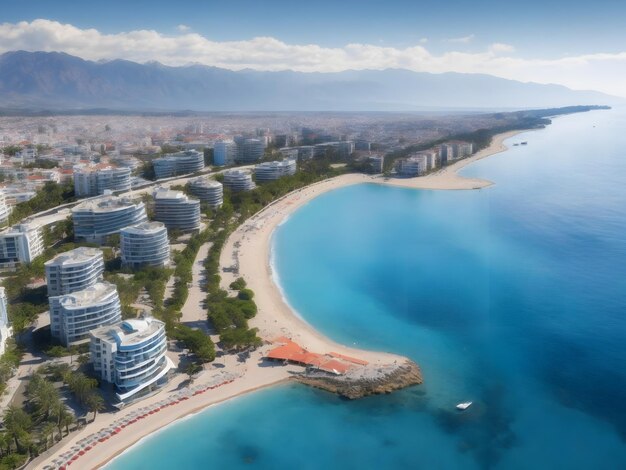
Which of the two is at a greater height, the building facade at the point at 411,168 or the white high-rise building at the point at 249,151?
the white high-rise building at the point at 249,151

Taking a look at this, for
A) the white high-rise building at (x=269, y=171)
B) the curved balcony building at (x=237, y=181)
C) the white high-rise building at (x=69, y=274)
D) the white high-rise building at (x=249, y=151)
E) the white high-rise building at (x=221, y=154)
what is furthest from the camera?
the white high-rise building at (x=249, y=151)

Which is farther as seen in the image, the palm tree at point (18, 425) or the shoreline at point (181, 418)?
the shoreline at point (181, 418)

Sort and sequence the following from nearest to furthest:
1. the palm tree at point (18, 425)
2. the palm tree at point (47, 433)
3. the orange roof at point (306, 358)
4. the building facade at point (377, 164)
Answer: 1. the palm tree at point (18, 425)
2. the palm tree at point (47, 433)
3. the orange roof at point (306, 358)
4. the building facade at point (377, 164)

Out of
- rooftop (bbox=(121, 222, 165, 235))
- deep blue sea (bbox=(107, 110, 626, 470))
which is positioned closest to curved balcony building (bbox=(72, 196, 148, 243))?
rooftop (bbox=(121, 222, 165, 235))

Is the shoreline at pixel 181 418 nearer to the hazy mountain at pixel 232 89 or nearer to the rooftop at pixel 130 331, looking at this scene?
the rooftop at pixel 130 331

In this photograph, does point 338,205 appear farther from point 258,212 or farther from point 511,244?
point 511,244

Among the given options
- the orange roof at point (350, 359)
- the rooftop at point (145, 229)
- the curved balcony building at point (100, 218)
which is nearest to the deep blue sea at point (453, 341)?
the orange roof at point (350, 359)

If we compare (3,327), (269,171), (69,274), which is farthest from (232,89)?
(3,327)
